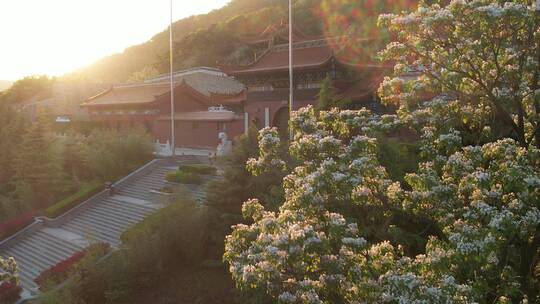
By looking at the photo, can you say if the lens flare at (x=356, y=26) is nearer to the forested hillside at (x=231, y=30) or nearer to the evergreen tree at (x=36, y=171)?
the forested hillside at (x=231, y=30)

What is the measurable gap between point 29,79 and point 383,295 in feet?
253

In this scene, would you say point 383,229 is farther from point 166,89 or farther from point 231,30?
point 231,30

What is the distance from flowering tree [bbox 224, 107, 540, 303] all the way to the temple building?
17.2 metres

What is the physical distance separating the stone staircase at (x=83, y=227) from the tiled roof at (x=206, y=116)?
6820 millimetres

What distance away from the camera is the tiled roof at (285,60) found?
25953mm

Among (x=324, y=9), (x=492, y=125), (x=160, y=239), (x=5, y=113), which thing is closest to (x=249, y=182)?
(x=160, y=239)

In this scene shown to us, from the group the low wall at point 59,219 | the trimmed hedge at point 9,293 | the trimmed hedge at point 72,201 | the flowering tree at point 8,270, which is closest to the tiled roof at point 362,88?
the low wall at point 59,219

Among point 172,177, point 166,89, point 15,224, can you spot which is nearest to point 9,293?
point 15,224

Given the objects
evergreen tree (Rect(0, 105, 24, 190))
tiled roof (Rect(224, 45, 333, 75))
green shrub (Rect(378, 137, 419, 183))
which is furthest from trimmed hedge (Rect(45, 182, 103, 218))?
green shrub (Rect(378, 137, 419, 183))

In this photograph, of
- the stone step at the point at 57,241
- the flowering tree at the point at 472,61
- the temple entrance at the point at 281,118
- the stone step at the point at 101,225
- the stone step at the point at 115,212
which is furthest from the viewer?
the temple entrance at the point at 281,118

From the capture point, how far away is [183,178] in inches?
961

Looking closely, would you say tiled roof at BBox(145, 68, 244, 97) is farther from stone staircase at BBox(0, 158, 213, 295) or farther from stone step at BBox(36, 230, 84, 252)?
stone step at BBox(36, 230, 84, 252)

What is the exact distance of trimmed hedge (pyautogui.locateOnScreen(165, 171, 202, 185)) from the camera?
24.2 meters

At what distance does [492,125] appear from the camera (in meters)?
8.68
